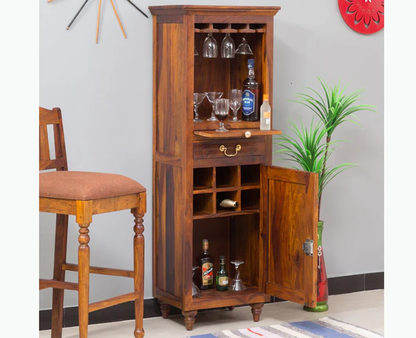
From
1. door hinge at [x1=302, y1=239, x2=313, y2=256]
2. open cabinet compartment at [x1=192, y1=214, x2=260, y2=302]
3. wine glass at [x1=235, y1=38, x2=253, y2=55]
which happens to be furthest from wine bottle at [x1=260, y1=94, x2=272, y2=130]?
door hinge at [x1=302, y1=239, x2=313, y2=256]

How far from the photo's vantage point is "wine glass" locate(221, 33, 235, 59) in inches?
125

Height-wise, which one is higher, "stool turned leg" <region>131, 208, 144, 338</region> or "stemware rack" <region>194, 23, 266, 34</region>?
"stemware rack" <region>194, 23, 266, 34</region>

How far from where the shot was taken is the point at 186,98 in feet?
9.68

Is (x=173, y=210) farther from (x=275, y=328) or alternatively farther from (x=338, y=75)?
(x=338, y=75)

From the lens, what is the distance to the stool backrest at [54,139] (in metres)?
2.79

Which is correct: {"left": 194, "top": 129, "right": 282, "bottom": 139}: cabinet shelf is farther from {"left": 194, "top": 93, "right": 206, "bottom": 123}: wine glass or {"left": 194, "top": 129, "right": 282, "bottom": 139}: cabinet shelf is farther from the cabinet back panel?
the cabinet back panel

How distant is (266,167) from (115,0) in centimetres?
115

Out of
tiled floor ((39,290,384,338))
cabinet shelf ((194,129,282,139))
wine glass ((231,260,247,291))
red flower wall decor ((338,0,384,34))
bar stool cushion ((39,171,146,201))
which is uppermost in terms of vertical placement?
red flower wall decor ((338,0,384,34))

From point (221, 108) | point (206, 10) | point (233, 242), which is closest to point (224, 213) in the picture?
point (233, 242)

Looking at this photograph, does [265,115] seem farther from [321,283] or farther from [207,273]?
[321,283]

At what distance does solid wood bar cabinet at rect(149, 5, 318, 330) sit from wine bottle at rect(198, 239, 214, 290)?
0.17ft

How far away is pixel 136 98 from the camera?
10.6 ft

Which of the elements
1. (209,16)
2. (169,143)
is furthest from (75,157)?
(209,16)

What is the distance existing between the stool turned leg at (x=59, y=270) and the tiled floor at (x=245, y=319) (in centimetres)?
16
